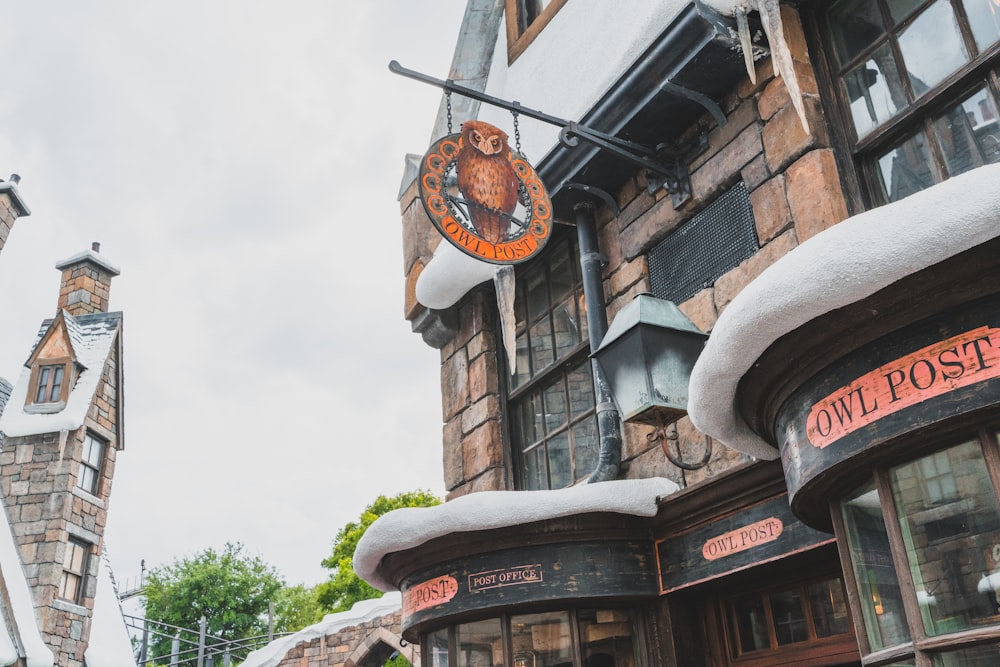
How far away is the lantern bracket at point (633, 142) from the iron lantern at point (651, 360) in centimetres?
120

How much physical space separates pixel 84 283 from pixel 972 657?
19284mm

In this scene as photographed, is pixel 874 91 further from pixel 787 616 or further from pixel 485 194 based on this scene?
pixel 787 616

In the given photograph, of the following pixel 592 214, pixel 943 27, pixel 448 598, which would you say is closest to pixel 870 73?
pixel 943 27

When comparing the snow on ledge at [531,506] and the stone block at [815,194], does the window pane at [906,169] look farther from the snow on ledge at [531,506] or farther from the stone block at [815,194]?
the snow on ledge at [531,506]

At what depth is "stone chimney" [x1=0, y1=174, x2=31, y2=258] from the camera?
16859 mm

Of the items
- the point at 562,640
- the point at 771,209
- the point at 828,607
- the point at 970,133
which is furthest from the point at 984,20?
the point at 562,640

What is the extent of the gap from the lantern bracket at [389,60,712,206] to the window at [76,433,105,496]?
1327 cm

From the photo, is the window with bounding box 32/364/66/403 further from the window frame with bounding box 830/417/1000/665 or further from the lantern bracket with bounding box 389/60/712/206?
the window frame with bounding box 830/417/1000/665

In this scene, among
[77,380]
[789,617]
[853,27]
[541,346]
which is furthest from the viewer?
[77,380]


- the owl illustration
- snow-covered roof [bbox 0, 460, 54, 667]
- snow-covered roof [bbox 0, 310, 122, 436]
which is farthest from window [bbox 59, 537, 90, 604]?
the owl illustration

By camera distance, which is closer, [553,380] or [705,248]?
[705,248]

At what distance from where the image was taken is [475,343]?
24.8ft

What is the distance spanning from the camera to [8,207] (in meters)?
17.0

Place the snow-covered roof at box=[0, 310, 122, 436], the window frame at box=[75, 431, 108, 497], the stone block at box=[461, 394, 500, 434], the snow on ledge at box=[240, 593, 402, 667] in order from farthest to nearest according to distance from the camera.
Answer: the window frame at box=[75, 431, 108, 497] < the snow-covered roof at box=[0, 310, 122, 436] < the snow on ledge at box=[240, 593, 402, 667] < the stone block at box=[461, 394, 500, 434]
